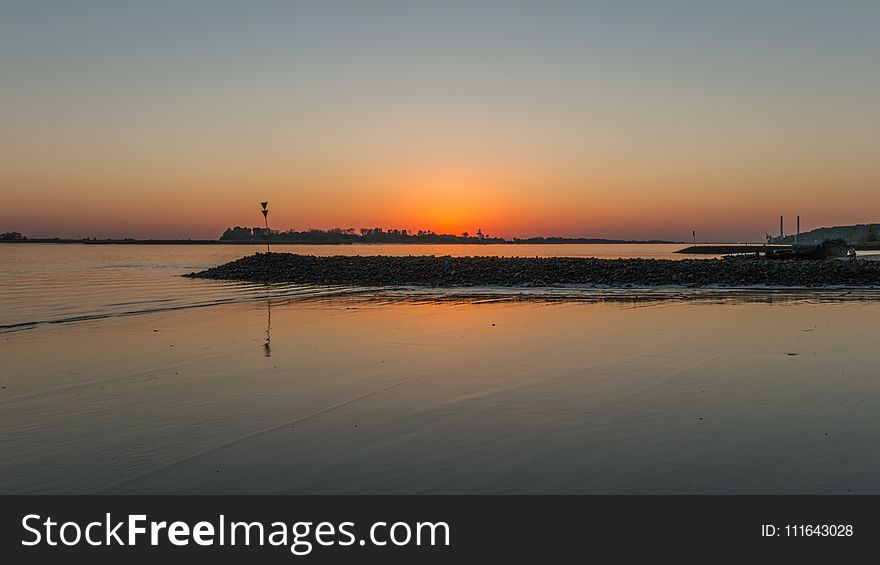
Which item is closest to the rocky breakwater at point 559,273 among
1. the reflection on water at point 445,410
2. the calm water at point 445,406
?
the calm water at point 445,406

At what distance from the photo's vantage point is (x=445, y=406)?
8.85 meters

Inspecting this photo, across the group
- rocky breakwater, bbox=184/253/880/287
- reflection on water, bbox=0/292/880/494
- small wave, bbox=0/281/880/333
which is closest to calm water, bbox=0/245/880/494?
reflection on water, bbox=0/292/880/494

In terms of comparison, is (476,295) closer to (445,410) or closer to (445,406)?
(445,406)

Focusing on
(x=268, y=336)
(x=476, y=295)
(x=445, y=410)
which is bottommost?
(x=445, y=410)

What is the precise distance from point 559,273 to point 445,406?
32.2m

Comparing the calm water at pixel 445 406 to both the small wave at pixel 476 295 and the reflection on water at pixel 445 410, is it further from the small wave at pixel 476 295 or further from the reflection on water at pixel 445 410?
the small wave at pixel 476 295

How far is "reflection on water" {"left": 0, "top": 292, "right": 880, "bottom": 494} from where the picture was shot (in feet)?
20.0

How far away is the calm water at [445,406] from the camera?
20.0 ft

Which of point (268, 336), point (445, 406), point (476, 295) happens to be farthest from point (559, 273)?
point (445, 406)

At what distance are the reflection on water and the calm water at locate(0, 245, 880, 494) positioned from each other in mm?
39

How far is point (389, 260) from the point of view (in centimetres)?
5200

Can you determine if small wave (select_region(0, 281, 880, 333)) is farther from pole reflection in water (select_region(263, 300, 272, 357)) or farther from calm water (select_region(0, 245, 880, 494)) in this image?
calm water (select_region(0, 245, 880, 494))

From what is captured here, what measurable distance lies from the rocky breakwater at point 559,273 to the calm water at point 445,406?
18491mm
